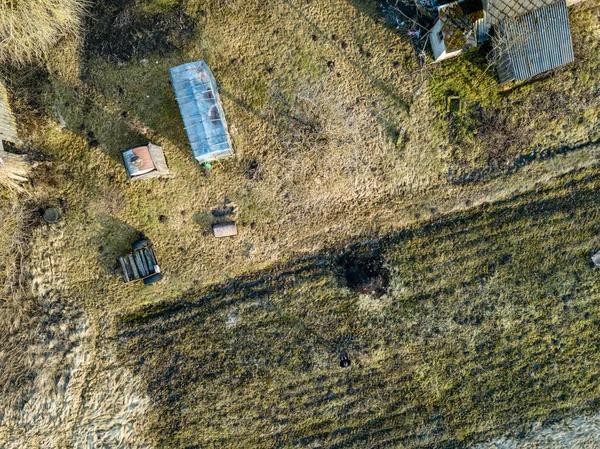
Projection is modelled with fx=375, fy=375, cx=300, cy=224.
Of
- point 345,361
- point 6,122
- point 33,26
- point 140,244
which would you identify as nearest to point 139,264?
point 140,244

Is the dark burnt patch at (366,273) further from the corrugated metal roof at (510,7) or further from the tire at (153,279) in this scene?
the corrugated metal roof at (510,7)

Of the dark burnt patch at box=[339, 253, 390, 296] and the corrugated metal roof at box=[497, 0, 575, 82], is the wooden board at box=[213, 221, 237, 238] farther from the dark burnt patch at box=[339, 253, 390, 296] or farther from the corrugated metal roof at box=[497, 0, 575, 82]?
the corrugated metal roof at box=[497, 0, 575, 82]

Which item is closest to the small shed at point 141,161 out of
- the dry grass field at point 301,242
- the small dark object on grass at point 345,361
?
the dry grass field at point 301,242

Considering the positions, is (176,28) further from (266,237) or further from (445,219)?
(445,219)

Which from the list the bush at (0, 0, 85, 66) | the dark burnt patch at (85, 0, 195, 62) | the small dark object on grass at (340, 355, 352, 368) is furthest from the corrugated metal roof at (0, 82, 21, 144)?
the small dark object on grass at (340, 355, 352, 368)

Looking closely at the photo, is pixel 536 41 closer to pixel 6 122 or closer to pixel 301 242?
pixel 301 242

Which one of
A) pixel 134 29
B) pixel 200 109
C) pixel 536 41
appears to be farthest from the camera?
pixel 134 29

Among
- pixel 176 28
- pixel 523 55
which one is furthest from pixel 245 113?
pixel 523 55
